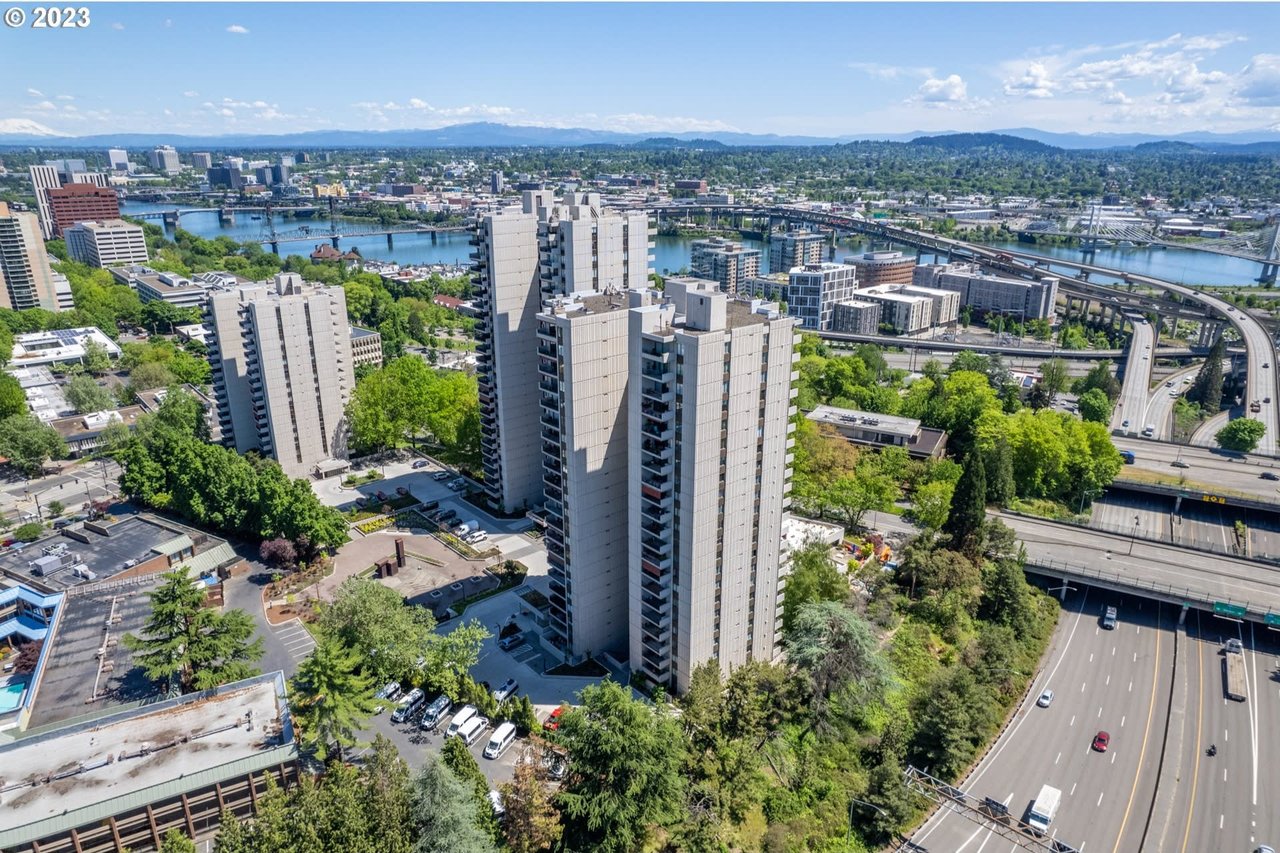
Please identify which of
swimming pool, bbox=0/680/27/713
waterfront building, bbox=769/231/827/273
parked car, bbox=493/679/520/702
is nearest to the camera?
swimming pool, bbox=0/680/27/713

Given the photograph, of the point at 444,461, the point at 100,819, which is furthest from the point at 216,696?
the point at 444,461

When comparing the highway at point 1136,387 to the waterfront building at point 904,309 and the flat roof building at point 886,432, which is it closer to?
the flat roof building at point 886,432

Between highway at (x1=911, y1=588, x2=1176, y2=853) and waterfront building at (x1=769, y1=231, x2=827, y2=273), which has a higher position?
waterfront building at (x1=769, y1=231, x2=827, y2=273)

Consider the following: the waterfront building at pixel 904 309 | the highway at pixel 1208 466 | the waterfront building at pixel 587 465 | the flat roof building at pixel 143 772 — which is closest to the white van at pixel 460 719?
the waterfront building at pixel 587 465

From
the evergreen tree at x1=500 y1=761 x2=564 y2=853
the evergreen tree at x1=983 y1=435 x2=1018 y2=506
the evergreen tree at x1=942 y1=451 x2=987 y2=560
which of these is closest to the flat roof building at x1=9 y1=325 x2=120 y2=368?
the evergreen tree at x1=500 y1=761 x2=564 y2=853

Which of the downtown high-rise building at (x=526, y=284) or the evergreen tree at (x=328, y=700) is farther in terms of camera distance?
the downtown high-rise building at (x=526, y=284)

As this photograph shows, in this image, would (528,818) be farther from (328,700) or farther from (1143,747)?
(1143,747)

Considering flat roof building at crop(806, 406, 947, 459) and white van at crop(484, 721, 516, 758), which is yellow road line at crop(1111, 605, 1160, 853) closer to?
flat roof building at crop(806, 406, 947, 459)
